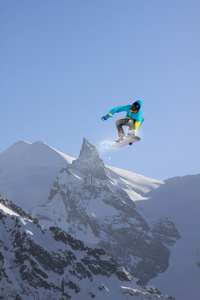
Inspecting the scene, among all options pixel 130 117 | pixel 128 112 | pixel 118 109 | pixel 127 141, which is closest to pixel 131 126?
pixel 130 117

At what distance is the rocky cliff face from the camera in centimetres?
13575

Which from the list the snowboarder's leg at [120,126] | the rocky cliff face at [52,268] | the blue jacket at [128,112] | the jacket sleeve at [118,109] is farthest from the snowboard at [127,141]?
the rocky cliff face at [52,268]

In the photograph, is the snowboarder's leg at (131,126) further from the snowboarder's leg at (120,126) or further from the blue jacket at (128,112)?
the snowboarder's leg at (120,126)

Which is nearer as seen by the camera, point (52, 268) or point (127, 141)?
point (127, 141)

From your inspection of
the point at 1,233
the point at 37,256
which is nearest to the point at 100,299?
the point at 37,256

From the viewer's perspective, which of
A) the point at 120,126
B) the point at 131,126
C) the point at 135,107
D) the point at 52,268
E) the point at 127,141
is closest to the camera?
the point at 135,107

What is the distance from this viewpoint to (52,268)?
5861 inches

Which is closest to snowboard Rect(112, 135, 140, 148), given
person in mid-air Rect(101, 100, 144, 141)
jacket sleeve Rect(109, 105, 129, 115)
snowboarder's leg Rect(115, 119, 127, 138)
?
person in mid-air Rect(101, 100, 144, 141)

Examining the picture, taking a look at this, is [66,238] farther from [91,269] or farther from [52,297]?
[52,297]

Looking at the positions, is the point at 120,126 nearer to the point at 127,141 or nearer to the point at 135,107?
the point at 127,141

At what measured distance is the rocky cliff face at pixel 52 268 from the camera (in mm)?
135750

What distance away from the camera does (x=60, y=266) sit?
149m

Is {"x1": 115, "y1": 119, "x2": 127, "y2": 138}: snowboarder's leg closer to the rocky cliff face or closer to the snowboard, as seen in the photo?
the snowboard

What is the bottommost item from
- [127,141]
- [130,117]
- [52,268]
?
[52,268]
